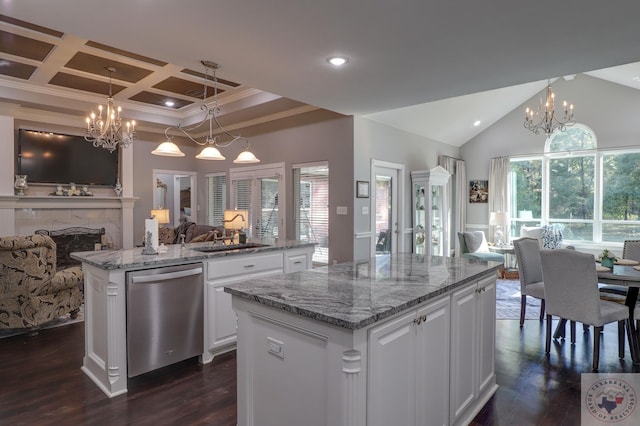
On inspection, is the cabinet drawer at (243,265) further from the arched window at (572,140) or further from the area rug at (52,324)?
the arched window at (572,140)

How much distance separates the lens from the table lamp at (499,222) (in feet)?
24.0

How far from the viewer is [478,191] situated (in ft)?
26.6

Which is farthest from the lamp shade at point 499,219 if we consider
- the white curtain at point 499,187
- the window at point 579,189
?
the window at point 579,189

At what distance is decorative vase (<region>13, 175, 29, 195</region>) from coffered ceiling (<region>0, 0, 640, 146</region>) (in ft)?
4.48

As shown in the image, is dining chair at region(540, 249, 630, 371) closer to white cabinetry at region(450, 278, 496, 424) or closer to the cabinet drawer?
Result: white cabinetry at region(450, 278, 496, 424)

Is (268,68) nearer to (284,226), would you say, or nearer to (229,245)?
(229,245)

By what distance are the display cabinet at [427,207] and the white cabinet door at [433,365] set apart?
4.50 m

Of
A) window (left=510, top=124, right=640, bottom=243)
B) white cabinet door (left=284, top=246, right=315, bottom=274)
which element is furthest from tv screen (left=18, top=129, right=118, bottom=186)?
window (left=510, top=124, right=640, bottom=243)

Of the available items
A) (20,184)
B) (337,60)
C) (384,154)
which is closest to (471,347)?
(337,60)

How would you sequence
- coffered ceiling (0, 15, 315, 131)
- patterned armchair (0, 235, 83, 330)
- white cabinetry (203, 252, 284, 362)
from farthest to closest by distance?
coffered ceiling (0, 15, 315, 131), patterned armchair (0, 235, 83, 330), white cabinetry (203, 252, 284, 362)

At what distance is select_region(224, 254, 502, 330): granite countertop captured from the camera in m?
1.54

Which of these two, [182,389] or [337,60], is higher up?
[337,60]

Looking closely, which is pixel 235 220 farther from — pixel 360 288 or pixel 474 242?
pixel 474 242

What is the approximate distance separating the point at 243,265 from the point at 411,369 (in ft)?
6.64
